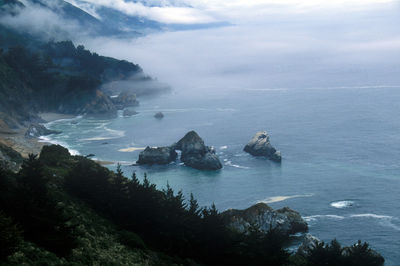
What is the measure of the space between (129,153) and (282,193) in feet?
170

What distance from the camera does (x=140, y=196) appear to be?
140 ft

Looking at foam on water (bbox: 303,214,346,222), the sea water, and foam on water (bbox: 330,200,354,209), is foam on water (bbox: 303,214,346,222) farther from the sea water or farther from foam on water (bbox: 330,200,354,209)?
foam on water (bbox: 330,200,354,209)

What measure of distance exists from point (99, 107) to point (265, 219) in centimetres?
13894

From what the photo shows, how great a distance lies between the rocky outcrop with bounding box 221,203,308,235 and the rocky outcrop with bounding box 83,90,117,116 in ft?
443

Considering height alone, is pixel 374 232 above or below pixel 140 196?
below

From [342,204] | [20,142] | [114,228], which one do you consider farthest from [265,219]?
[20,142]

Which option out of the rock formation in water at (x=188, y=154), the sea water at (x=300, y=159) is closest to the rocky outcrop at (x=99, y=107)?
the sea water at (x=300, y=159)

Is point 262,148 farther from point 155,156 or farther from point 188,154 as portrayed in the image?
point 155,156

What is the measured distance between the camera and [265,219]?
2596 inches

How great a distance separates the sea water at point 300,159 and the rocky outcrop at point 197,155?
6.42ft

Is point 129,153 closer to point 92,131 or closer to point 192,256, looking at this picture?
point 92,131

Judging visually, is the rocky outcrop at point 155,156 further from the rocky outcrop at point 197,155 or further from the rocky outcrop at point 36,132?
the rocky outcrop at point 36,132

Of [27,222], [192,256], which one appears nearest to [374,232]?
[192,256]

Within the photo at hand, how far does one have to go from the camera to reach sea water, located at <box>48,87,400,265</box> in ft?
241
